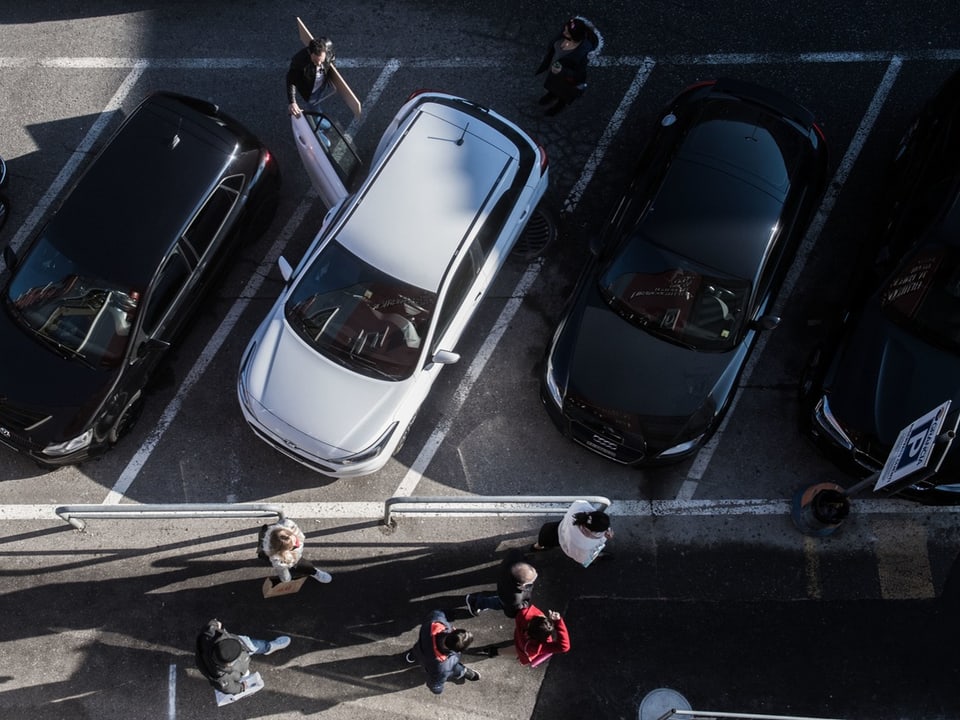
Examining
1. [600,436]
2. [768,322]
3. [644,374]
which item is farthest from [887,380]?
[600,436]

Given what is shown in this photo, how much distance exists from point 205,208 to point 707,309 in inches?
202

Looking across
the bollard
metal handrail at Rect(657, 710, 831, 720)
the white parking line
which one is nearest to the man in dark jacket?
the white parking line

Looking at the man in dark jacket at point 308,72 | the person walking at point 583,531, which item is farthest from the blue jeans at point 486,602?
the man in dark jacket at point 308,72

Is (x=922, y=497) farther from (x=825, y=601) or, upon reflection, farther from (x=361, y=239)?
(x=361, y=239)

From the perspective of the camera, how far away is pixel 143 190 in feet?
25.2

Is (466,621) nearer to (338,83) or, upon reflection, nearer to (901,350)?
(901,350)

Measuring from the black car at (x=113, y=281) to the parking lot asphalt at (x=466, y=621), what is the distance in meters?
1.18

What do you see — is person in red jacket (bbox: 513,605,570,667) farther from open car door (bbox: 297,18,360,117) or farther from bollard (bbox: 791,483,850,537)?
open car door (bbox: 297,18,360,117)

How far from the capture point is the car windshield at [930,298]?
727cm

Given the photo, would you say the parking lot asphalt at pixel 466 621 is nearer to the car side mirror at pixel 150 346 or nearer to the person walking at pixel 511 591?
the person walking at pixel 511 591

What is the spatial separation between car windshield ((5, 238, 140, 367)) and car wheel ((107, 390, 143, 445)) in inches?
19.1

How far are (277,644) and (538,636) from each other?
251 cm

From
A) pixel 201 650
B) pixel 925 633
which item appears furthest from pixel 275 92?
pixel 925 633

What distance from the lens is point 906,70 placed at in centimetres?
928
